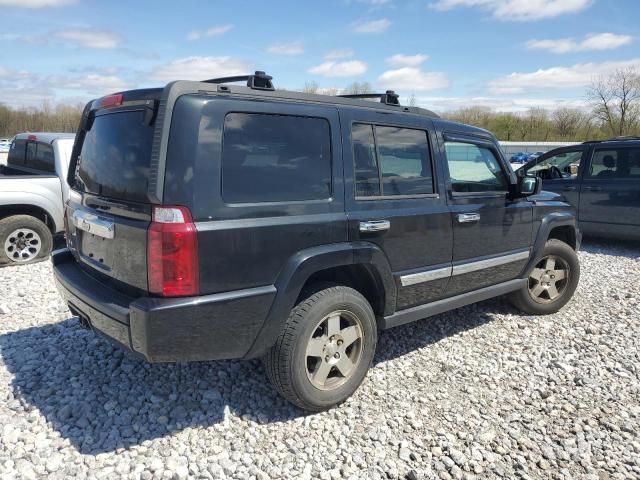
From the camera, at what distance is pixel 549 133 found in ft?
200

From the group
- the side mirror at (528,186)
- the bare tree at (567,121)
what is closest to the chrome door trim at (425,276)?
the side mirror at (528,186)

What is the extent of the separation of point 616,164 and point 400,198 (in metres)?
6.21

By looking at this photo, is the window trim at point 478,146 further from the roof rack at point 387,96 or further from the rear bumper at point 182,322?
the rear bumper at point 182,322

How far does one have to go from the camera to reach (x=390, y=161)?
3.39m

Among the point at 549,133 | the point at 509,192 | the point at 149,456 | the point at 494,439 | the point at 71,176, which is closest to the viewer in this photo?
the point at 149,456

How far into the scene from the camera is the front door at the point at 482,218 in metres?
3.82

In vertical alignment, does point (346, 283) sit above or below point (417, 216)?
below

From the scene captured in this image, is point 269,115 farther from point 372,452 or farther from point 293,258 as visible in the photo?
point 372,452

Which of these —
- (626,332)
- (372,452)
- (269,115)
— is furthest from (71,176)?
(626,332)

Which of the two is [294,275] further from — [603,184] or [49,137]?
[603,184]

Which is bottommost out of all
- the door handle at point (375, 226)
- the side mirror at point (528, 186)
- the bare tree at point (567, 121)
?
the door handle at point (375, 226)

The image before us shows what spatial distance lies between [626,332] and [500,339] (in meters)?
1.27

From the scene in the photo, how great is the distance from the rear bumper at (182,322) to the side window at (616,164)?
731cm

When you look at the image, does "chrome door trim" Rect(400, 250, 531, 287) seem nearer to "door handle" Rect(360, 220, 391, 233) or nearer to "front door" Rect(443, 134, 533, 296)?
"front door" Rect(443, 134, 533, 296)
